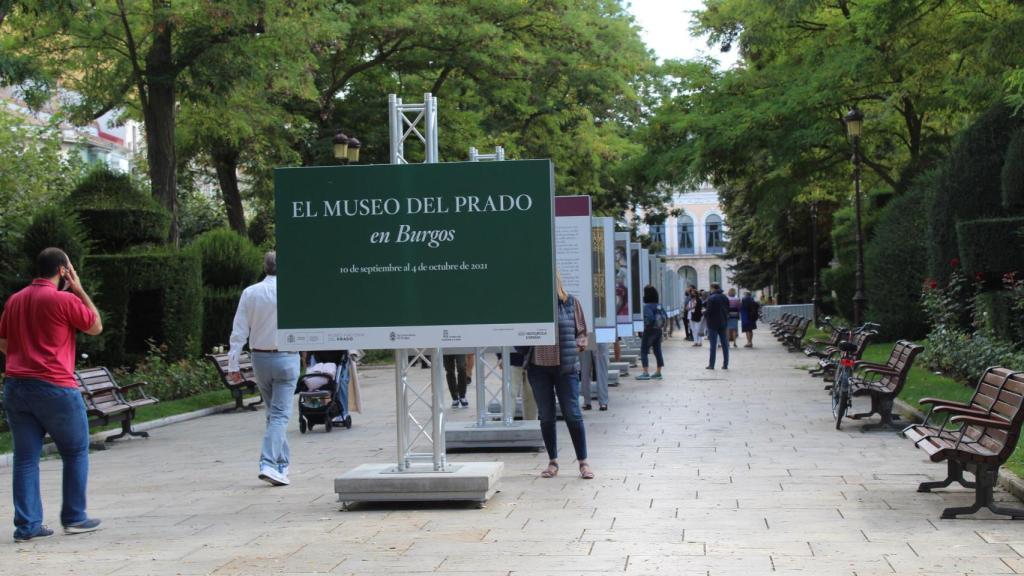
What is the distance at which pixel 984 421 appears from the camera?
870cm

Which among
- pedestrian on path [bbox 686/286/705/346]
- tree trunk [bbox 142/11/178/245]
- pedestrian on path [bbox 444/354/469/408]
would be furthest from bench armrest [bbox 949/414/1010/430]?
pedestrian on path [bbox 686/286/705/346]

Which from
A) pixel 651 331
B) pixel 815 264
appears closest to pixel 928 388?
pixel 651 331

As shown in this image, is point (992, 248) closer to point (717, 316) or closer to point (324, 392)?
point (717, 316)

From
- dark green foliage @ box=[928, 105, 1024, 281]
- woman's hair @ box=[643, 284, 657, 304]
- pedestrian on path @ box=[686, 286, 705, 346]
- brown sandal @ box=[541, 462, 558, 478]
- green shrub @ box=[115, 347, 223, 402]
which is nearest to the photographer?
brown sandal @ box=[541, 462, 558, 478]

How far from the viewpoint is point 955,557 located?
7.23m

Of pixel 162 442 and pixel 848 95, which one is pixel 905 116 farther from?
pixel 162 442

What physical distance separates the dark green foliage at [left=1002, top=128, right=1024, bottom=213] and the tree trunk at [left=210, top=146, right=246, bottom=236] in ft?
64.1

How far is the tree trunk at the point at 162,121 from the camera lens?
81.0ft

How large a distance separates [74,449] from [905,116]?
26.4 m

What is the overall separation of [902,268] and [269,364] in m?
20.8

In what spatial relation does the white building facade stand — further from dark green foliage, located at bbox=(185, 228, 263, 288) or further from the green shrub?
the green shrub

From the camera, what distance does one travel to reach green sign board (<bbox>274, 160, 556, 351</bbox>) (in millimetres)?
9445

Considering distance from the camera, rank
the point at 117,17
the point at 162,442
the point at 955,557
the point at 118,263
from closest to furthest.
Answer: the point at 955,557, the point at 162,442, the point at 118,263, the point at 117,17

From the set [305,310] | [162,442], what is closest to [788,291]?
[162,442]
